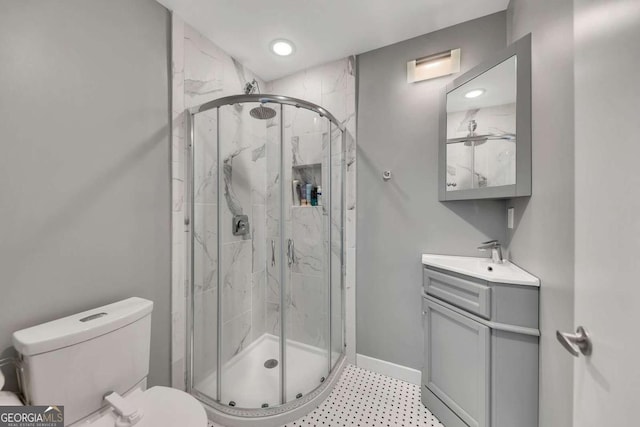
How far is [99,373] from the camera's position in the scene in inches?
38.2

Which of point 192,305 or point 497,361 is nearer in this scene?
point 497,361

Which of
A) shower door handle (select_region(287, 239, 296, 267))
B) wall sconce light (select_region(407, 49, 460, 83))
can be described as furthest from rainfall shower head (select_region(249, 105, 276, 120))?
wall sconce light (select_region(407, 49, 460, 83))

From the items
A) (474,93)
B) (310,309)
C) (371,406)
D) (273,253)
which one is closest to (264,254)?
(273,253)

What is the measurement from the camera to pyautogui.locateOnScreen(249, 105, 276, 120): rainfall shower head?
162cm

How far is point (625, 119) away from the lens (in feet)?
1.62

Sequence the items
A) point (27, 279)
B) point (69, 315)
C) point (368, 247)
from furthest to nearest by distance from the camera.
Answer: point (368, 247) → point (69, 315) → point (27, 279)

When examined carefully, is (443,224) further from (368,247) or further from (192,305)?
(192,305)

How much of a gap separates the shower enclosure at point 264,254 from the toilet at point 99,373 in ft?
1.63

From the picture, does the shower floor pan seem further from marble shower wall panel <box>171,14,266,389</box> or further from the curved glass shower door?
marble shower wall panel <box>171,14,266,389</box>

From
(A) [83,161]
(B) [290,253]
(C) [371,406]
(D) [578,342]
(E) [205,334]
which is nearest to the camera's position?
(D) [578,342]

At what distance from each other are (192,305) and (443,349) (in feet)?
5.25

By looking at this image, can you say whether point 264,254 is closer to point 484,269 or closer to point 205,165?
point 205,165

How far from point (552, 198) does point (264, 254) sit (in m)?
1.73

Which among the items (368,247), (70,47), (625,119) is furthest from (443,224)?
(70,47)
